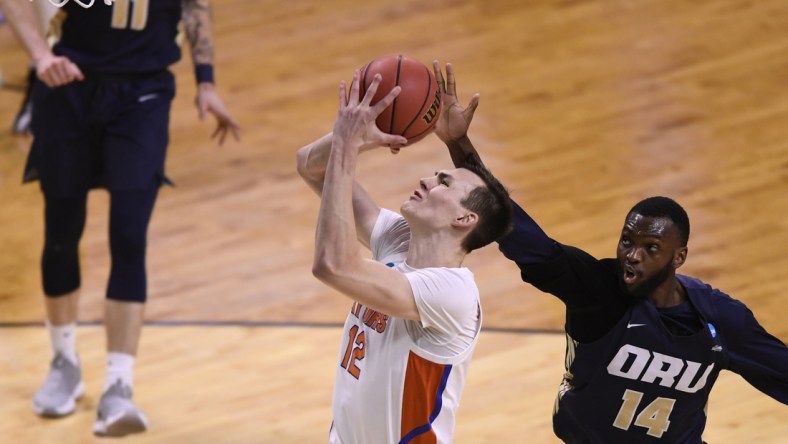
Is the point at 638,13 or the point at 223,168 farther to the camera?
the point at 638,13

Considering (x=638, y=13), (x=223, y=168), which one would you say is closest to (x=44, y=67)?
(x=223, y=168)

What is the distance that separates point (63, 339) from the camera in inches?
221

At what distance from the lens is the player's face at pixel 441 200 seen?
12.4 ft

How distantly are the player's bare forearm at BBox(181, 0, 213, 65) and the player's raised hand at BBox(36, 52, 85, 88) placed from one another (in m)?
0.74

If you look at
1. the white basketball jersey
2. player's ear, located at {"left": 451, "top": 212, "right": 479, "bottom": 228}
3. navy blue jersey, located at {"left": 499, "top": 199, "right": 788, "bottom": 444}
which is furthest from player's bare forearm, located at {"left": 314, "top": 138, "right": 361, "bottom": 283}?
navy blue jersey, located at {"left": 499, "top": 199, "right": 788, "bottom": 444}

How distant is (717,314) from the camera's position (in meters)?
3.93

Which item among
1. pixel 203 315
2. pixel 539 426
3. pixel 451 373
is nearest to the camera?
pixel 451 373

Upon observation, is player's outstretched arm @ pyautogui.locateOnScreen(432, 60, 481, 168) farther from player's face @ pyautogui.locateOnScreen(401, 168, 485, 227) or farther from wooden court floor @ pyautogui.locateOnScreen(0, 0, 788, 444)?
wooden court floor @ pyautogui.locateOnScreen(0, 0, 788, 444)

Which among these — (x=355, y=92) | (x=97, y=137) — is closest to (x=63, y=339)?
(x=97, y=137)

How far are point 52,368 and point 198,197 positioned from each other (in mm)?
2169

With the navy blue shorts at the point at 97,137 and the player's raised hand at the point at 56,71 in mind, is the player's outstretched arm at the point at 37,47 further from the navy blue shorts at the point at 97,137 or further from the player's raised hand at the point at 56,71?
the navy blue shorts at the point at 97,137

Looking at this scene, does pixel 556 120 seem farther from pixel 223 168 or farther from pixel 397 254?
pixel 397 254

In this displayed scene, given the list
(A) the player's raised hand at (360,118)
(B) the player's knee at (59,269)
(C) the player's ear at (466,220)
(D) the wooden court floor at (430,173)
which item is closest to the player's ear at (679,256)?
(C) the player's ear at (466,220)

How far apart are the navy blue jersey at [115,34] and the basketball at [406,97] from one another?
1796 millimetres
